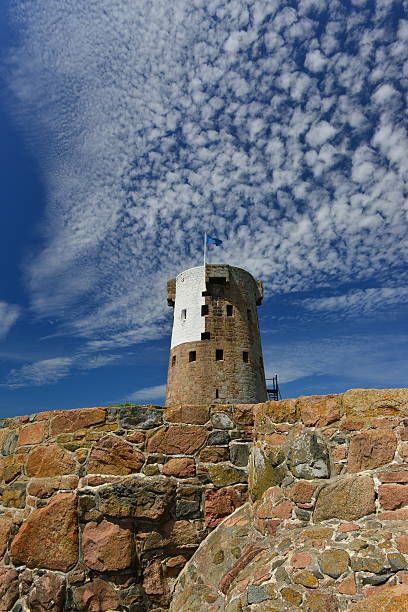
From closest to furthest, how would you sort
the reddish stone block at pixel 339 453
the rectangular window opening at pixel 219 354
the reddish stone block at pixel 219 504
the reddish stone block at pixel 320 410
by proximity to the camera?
the reddish stone block at pixel 339 453, the reddish stone block at pixel 320 410, the reddish stone block at pixel 219 504, the rectangular window opening at pixel 219 354

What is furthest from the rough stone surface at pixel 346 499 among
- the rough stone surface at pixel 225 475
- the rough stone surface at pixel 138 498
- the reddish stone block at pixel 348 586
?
the rough stone surface at pixel 138 498

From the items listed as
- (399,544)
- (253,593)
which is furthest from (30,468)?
(399,544)

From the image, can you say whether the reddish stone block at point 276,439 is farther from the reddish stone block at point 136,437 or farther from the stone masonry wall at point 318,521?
the reddish stone block at point 136,437

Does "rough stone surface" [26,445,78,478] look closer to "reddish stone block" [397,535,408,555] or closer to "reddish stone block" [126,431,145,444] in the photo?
"reddish stone block" [126,431,145,444]

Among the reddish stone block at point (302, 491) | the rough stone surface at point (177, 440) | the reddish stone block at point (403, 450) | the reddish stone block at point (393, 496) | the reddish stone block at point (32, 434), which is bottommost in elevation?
the reddish stone block at point (393, 496)

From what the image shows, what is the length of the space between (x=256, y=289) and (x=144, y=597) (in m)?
21.7

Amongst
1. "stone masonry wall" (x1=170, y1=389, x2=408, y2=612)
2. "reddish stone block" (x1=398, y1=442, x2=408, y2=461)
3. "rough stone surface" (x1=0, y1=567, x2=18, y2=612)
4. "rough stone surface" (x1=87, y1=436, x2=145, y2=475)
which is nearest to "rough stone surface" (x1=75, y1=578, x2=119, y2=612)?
"stone masonry wall" (x1=170, y1=389, x2=408, y2=612)

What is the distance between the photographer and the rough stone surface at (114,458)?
156 inches

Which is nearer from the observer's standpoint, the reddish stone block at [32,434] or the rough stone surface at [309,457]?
the rough stone surface at [309,457]

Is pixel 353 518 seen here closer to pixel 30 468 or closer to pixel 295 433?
pixel 295 433

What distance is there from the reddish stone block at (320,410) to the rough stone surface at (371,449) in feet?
0.82

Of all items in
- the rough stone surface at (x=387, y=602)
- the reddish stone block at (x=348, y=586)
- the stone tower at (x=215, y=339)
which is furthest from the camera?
the stone tower at (x=215, y=339)

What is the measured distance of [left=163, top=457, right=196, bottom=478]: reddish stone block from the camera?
156 inches

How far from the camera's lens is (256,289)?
2481 centimetres
